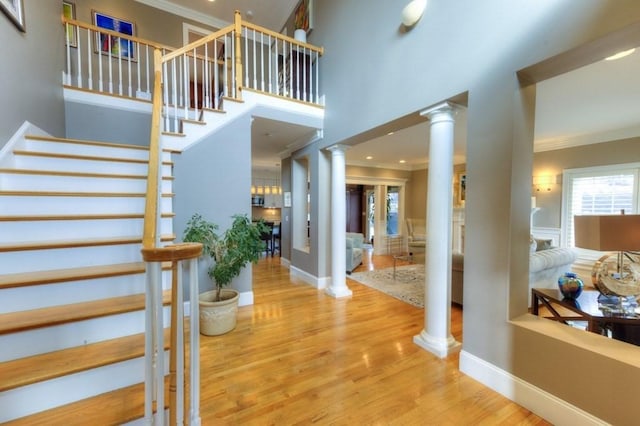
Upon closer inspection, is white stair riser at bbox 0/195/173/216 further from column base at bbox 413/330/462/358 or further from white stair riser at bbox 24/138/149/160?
column base at bbox 413/330/462/358

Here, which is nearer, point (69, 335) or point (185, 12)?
point (69, 335)

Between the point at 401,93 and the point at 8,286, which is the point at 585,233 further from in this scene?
the point at 8,286

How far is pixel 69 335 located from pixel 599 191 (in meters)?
7.48

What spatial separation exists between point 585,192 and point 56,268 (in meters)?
7.66

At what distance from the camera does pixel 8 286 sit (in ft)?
4.56

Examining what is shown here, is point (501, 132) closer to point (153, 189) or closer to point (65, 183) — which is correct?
point (153, 189)

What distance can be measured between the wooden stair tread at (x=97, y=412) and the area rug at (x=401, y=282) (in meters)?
3.09

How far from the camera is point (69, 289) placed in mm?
1548

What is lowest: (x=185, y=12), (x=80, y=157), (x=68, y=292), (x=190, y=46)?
(x=68, y=292)

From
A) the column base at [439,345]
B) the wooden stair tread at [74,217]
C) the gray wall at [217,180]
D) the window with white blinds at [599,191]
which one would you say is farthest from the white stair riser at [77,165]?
the window with white blinds at [599,191]

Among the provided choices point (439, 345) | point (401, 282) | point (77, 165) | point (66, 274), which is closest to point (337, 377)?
point (439, 345)

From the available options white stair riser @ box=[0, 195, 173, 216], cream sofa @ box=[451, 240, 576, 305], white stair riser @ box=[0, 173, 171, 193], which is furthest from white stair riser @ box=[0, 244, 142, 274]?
cream sofa @ box=[451, 240, 576, 305]

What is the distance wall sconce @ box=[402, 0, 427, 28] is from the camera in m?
2.27

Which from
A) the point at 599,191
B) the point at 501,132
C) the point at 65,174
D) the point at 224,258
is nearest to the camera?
the point at 501,132
